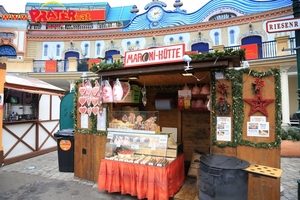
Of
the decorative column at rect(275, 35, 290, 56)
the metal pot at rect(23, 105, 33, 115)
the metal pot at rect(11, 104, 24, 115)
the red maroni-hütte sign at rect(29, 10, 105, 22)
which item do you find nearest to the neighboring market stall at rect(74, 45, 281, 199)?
the metal pot at rect(11, 104, 24, 115)

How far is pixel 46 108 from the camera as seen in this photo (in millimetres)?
9305

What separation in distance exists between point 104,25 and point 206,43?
1003 centimetres

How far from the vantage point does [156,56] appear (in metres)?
4.28

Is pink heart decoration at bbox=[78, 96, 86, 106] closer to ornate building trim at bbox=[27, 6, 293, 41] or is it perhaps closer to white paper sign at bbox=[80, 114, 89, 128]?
white paper sign at bbox=[80, 114, 89, 128]

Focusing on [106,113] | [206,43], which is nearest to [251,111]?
[106,113]

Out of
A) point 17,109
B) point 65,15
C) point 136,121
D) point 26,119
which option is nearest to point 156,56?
point 136,121

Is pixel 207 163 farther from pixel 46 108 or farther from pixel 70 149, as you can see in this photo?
pixel 46 108

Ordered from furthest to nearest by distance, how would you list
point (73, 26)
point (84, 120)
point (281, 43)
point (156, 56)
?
point (73, 26), point (281, 43), point (84, 120), point (156, 56)

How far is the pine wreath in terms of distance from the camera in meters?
4.12

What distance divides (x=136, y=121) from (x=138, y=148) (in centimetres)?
68

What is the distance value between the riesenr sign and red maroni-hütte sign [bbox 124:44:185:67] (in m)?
1.57

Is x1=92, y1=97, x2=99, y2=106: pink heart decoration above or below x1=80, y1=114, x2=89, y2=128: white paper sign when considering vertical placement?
above

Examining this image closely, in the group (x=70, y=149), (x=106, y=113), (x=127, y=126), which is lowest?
(x=70, y=149)

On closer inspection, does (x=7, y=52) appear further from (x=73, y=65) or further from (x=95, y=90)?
(x=95, y=90)
